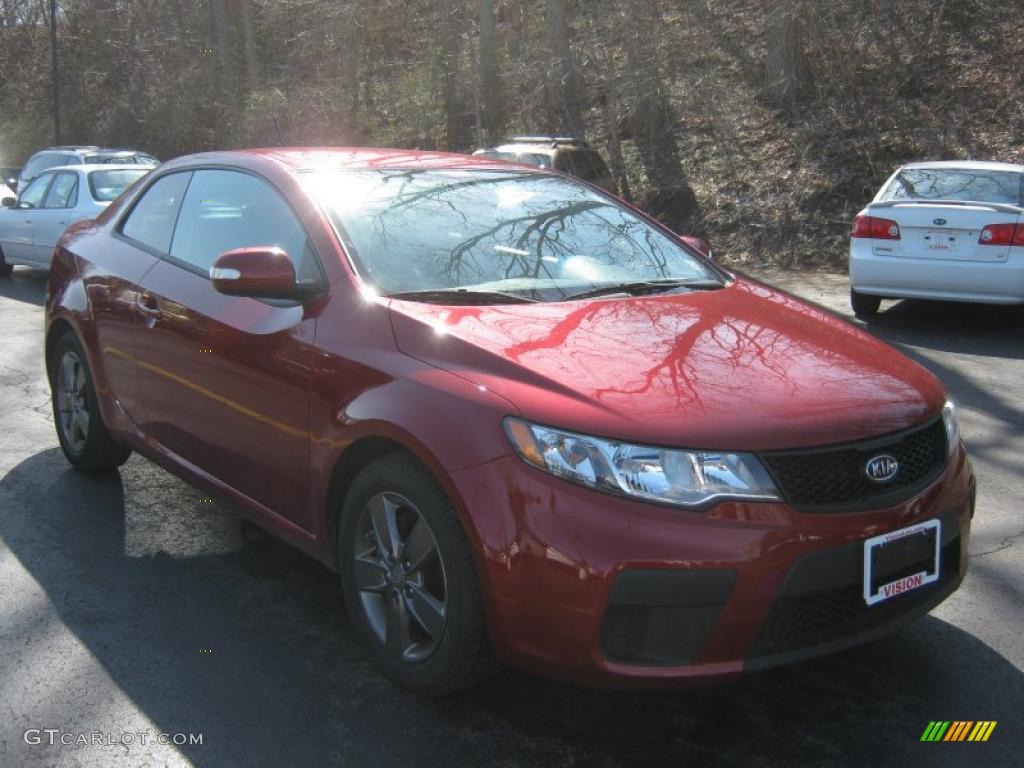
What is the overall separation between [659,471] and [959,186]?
8.15m

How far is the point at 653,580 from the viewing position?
2721 mm

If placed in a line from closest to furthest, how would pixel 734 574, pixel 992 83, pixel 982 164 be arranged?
pixel 734 574 < pixel 982 164 < pixel 992 83

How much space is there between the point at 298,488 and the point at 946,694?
7.00 feet

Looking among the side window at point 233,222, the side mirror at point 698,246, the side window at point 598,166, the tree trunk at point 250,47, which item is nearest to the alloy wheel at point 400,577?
the side window at point 233,222

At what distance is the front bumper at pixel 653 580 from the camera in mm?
2725

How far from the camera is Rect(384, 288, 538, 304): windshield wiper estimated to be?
11.7 ft

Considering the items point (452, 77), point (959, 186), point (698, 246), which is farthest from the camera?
point (452, 77)

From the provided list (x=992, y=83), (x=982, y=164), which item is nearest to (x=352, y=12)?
(x=992, y=83)

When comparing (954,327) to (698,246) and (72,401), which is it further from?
(72,401)

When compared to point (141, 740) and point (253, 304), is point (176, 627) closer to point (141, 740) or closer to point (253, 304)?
point (141, 740)

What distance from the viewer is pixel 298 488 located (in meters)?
3.69

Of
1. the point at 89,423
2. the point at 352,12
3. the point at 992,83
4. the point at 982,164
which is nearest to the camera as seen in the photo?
the point at 89,423

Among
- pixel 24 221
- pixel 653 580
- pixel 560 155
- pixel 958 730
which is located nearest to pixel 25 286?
pixel 24 221

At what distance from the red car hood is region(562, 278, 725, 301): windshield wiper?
9 cm
